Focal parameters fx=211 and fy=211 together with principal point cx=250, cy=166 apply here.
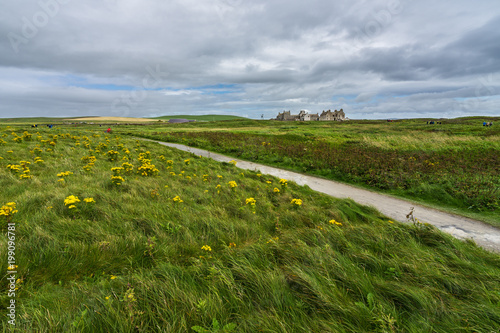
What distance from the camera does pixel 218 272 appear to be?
3195 millimetres

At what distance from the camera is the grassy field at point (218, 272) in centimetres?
242

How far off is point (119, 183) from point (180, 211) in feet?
9.76

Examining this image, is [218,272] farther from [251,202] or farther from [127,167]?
[127,167]

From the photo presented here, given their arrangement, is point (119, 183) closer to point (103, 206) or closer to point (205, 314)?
point (103, 206)

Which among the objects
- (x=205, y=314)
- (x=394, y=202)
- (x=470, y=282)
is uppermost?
(x=205, y=314)

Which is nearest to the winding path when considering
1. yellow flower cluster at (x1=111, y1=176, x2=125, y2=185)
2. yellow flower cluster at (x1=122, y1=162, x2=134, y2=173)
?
yellow flower cluster at (x1=122, y1=162, x2=134, y2=173)

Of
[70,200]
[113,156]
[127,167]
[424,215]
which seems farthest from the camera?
[113,156]

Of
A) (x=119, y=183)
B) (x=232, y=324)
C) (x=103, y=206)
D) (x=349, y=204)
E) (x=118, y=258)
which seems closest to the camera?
(x=232, y=324)

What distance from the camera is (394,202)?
9734 mm

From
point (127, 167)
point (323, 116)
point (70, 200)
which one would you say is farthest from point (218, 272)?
point (323, 116)

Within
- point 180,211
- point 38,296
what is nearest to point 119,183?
point 180,211

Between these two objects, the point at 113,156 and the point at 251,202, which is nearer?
the point at 251,202

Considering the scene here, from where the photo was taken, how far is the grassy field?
242 cm

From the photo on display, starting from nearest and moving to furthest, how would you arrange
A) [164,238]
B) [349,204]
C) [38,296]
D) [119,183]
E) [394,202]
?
[38,296] < [164,238] < [119,183] < [349,204] < [394,202]
